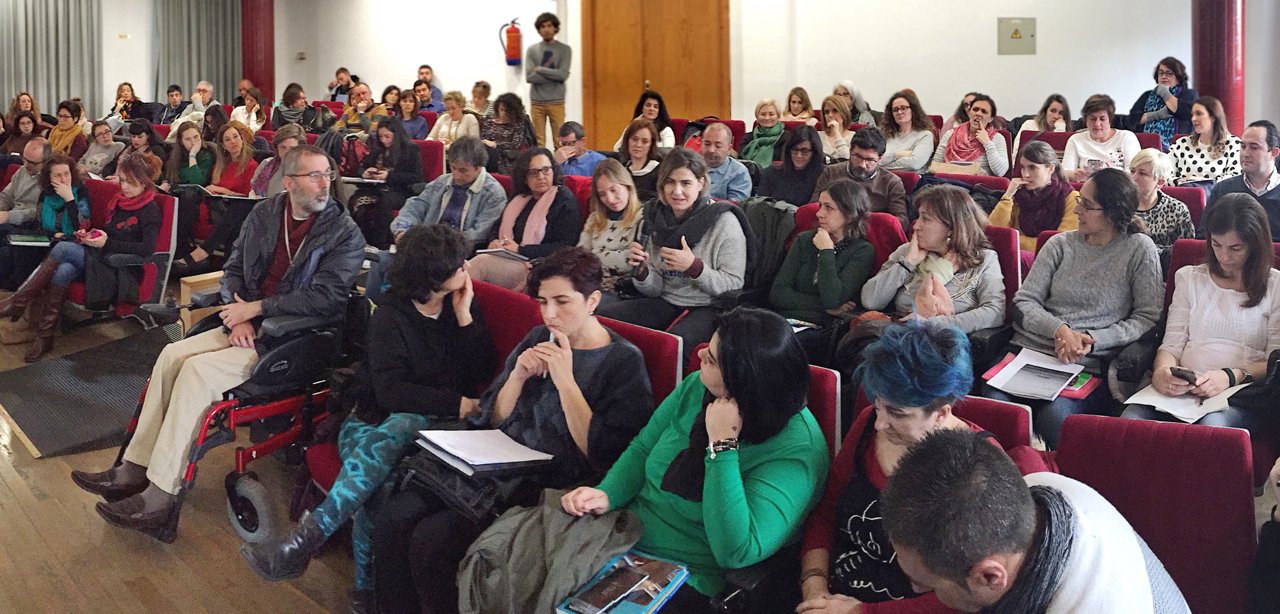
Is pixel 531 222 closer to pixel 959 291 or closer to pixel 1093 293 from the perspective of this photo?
pixel 959 291

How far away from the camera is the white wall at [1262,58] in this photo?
A: 278 inches

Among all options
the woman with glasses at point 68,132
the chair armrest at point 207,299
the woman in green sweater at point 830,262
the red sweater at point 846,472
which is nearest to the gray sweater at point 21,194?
the woman with glasses at point 68,132

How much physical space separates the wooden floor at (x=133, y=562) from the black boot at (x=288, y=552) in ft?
0.75

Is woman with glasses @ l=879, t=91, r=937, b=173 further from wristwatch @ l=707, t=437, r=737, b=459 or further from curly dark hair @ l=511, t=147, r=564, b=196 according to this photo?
wristwatch @ l=707, t=437, r=737, b=459

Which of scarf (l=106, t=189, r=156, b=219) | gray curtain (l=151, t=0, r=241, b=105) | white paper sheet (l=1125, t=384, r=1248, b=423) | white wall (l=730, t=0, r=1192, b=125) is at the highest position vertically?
gray curtain (l=151, t=0, r=241, b=105)

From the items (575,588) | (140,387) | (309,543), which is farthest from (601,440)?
(140,387)

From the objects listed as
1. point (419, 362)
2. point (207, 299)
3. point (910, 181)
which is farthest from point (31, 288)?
point (910, 181)

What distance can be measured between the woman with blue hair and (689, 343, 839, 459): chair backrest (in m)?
0.13

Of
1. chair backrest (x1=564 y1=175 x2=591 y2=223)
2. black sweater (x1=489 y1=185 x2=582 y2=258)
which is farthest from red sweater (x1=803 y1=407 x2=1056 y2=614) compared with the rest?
chair backrest (x1=564 y1=175 x2=591 y2=223)

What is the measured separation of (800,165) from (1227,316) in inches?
97.8

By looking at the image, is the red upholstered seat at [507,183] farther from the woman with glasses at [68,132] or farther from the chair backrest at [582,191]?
the woman with glasses at [68,132]

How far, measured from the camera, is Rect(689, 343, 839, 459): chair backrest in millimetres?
2068

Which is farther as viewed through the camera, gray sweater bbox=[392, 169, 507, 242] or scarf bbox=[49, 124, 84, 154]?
scarf bbox=[49, 124, 84, 154]

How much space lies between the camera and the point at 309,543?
2.46 metres
